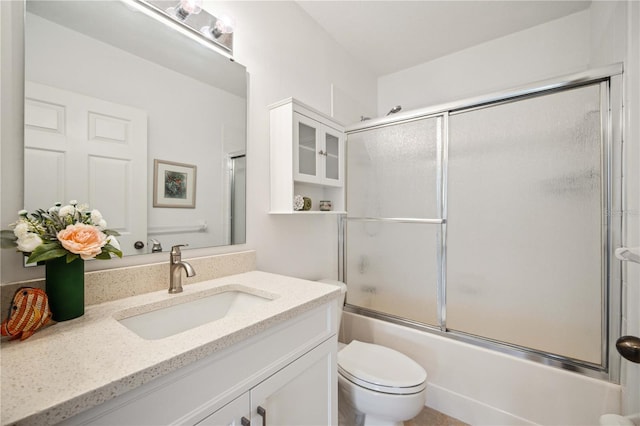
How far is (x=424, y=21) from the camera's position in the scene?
6.07ft

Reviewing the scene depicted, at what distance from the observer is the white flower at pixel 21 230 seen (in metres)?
0.65

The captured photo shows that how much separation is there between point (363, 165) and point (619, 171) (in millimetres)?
1338

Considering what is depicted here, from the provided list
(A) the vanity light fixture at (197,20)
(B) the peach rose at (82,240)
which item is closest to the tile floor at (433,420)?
(B) the peach rose at (82,240)

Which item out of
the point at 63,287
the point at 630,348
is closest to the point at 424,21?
the point at 630,348

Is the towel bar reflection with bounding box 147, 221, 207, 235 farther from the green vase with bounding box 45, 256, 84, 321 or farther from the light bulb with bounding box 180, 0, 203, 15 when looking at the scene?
the light bulb with bounding box 180, 0, 203, 15

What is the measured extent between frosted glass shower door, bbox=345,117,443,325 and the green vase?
5.40 feet

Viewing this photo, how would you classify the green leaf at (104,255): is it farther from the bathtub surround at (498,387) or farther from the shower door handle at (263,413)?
the bathtub surround at (498,387)

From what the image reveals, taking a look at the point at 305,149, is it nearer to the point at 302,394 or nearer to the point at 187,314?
the point at 187,314

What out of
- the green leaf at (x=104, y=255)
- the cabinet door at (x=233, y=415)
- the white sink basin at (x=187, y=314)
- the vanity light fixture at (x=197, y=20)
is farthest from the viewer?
the vanity light fixture at (x=197, y=20)

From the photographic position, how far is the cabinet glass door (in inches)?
57.7

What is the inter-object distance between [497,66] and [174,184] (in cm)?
240

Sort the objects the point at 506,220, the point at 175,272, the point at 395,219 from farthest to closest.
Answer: the point at 395,219, the point at 506,220, the point at 175,272

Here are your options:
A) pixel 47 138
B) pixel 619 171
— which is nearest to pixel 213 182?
pixel 47 138

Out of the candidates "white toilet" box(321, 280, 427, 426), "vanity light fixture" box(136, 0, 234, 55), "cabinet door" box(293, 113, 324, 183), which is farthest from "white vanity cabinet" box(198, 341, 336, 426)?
"vanity light fixture" box(136, 0, 234, 55)
